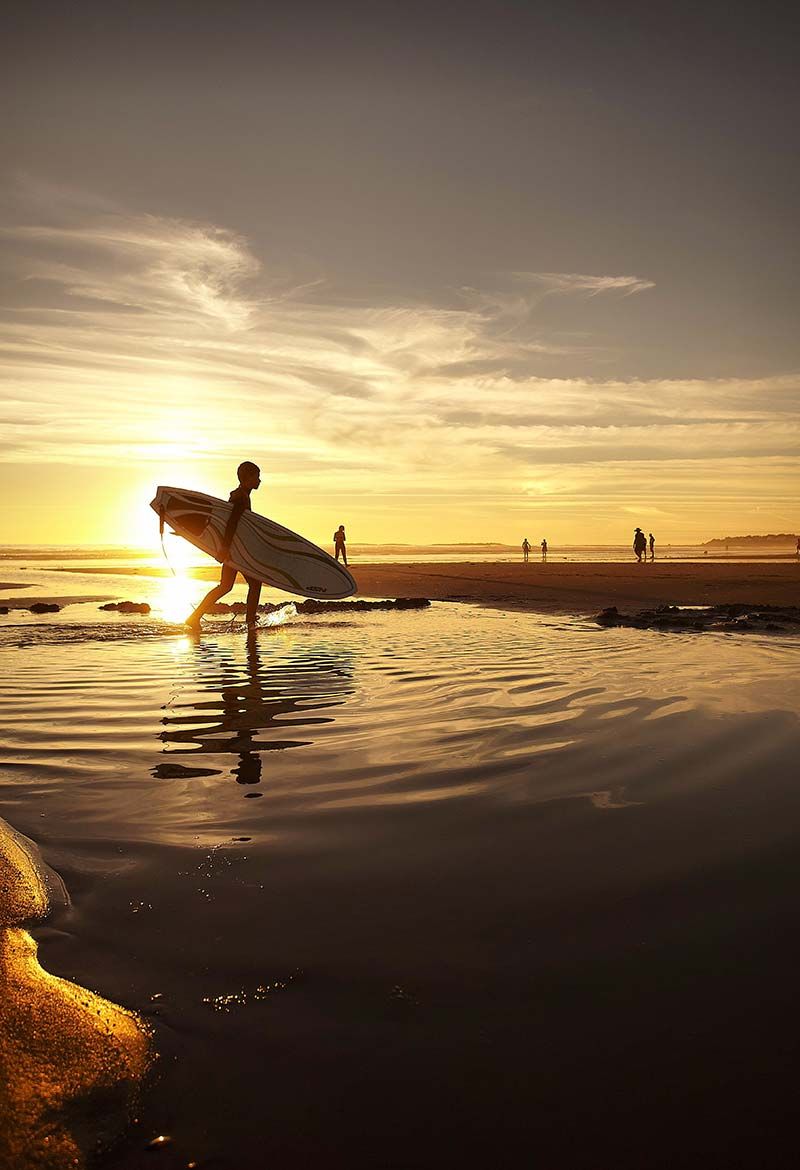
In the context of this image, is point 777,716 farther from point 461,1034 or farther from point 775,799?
point 461,1034

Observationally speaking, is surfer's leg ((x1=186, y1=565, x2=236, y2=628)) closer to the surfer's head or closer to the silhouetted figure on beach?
the silhouetted figure on beach

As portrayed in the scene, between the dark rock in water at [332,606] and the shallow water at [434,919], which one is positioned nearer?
the shallow water at [434,919]

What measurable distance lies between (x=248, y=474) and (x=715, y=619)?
1043 cm

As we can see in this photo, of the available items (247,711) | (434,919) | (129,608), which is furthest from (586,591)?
(434,919)

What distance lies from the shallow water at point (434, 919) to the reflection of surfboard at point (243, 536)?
986 cm

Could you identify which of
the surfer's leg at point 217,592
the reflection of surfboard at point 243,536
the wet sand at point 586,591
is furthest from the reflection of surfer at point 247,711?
the wet sand at point 586,591

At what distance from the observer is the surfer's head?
14.4m

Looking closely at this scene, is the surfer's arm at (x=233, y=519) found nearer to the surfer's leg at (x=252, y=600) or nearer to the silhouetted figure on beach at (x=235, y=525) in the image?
the silhouetted figure on beach at (x=235, y=525)

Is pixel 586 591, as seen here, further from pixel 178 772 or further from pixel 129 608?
pixel 178 772

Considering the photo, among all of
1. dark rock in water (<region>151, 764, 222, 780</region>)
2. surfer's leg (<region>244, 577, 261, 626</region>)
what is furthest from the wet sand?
dark rock in water (<region>151, 764, 222, 780</region>)

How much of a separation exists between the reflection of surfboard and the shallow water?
32.4 feet

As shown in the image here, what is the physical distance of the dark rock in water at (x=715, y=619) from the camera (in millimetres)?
14875

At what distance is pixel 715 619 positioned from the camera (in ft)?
55.4

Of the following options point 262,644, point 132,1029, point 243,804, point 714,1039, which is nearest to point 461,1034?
point 714,1039
